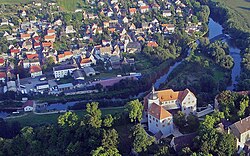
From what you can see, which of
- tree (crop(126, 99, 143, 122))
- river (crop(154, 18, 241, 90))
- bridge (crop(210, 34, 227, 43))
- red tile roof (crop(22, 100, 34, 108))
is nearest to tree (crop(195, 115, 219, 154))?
tree (crop(126, 99, 143, 122))

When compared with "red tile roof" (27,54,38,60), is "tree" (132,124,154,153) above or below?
above

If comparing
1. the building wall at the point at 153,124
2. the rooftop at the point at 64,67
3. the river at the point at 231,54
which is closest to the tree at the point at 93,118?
the building wall at the point at 153,124

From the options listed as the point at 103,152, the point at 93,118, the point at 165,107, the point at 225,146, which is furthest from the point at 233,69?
the point at 103,152

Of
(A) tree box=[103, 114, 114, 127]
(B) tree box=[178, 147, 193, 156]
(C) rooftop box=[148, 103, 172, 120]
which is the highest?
(C) rooftop box=[148, 103, 172, 120]

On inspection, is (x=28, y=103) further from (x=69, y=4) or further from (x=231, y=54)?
(x=69, y=4)

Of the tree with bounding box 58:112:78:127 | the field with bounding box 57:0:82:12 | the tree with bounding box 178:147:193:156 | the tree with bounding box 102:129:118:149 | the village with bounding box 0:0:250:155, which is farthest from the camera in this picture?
the field with bounding box 57:0:82:12

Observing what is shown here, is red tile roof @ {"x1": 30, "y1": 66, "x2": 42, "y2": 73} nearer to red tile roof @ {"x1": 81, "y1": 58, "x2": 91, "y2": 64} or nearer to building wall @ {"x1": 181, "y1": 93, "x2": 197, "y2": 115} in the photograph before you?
red tile roof @ {"x1": 81, "y1": 58, "x2": 91, "y2": 64}

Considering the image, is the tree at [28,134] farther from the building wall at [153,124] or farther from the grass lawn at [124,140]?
the building wall at [153,124]
